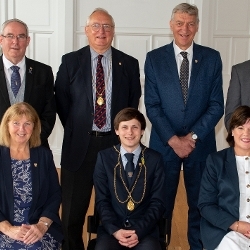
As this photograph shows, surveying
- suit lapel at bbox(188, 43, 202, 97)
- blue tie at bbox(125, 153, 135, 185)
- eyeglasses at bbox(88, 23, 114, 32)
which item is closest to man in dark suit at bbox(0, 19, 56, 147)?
eyeglasses at bbox(88, 23, 114, 32)

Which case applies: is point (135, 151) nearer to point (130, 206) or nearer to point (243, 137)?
point (130, 206)

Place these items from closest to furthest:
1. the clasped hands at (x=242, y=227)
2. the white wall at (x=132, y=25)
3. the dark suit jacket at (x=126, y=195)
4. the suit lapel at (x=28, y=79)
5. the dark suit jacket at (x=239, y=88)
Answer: the clasped hands at (x=242, y=227) → the dark suit jacket at (x=126, y=195) → the dark suit jacket at (x=239, y=88) → the suit lapel at (x=28, y=79) → the white wall at (x=132, y=25)

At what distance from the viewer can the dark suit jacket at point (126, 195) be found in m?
3.29

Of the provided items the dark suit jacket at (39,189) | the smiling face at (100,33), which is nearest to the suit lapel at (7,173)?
the dark suit jacket at (39,189)

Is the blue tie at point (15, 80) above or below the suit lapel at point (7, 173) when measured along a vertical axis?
above

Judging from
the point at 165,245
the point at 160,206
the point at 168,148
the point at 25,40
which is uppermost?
the point at 25,40

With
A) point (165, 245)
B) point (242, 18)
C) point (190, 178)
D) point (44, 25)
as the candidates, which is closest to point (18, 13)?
point (44, 25)

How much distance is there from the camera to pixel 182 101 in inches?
147

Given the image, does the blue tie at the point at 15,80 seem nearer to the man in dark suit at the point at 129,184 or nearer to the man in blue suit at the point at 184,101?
the man in dark suit at the point at 129,184

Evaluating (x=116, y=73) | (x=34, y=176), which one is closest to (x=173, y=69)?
(x=116, y=73)

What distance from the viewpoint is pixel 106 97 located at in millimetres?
3814

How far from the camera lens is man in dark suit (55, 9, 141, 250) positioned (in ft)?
12.4

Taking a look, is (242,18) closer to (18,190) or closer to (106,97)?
(106,97)

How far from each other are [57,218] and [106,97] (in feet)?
3.18
